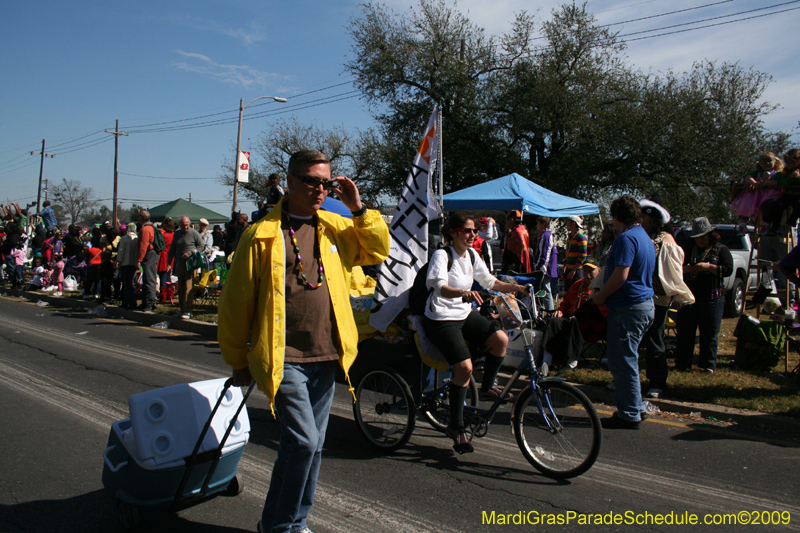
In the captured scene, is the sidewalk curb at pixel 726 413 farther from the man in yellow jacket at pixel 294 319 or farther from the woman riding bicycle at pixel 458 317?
the man in yellow jacket at pixel 294 319

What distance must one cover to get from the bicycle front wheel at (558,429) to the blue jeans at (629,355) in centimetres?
133

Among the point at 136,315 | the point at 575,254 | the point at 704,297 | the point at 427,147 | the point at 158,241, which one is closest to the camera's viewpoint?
the point at 427,147

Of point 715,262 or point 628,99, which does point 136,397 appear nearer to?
point 715,262

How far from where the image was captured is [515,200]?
13.1 metres

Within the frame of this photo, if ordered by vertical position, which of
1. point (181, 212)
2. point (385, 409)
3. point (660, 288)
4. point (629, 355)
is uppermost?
point (181, 212)

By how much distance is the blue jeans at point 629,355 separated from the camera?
193 inches

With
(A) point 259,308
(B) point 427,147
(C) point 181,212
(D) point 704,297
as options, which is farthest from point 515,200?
(C) point 181,212

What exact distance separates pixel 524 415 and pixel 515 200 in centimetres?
957

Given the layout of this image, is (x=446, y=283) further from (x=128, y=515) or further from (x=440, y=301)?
(x=128, y=515)

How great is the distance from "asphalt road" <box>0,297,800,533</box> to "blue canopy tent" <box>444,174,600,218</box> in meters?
8.14

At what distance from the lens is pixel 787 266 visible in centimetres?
567

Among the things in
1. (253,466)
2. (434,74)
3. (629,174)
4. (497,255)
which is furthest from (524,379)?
(434,74)

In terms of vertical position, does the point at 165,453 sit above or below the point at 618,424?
above

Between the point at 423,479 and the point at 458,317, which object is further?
the point at 458,317
